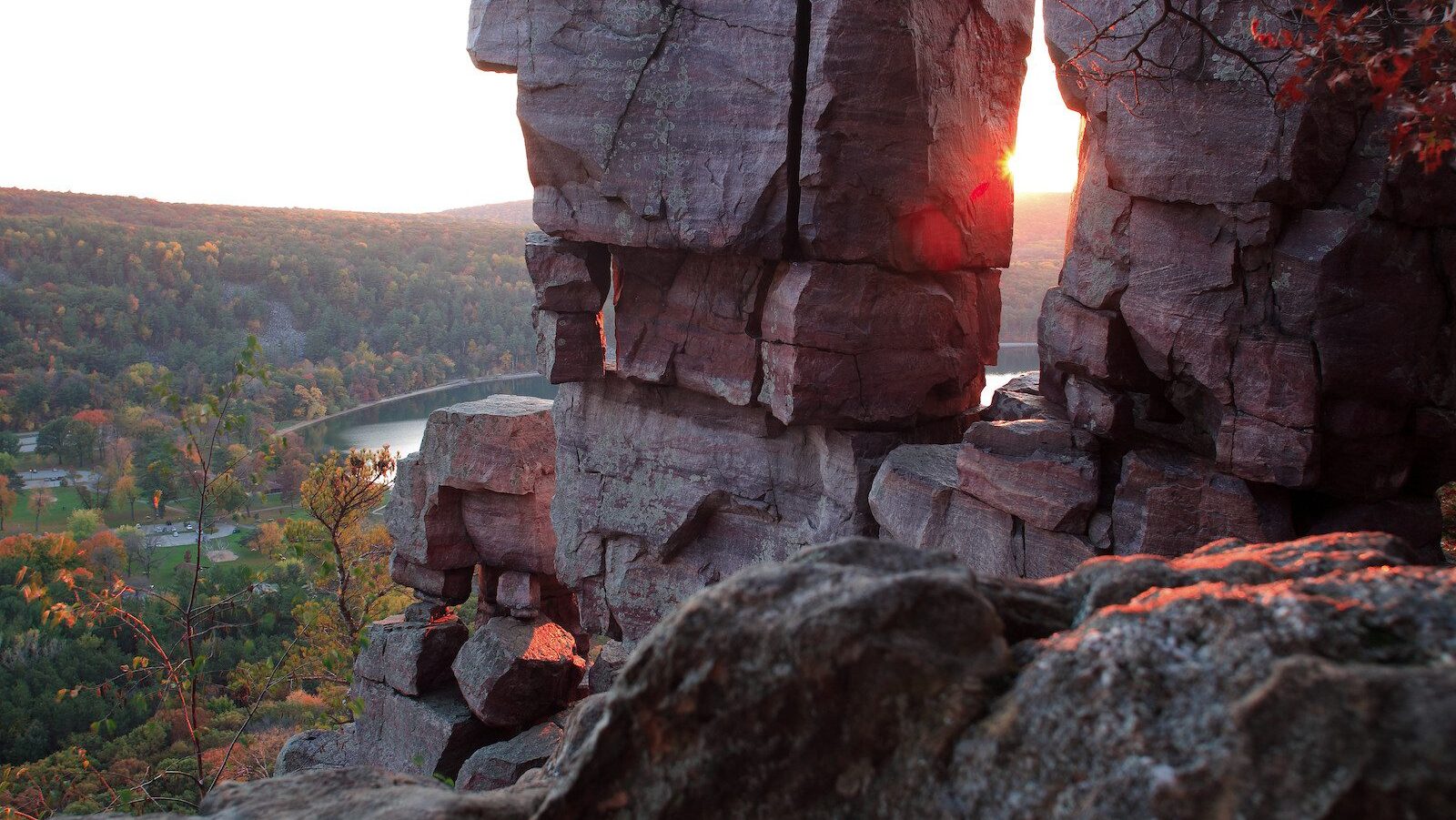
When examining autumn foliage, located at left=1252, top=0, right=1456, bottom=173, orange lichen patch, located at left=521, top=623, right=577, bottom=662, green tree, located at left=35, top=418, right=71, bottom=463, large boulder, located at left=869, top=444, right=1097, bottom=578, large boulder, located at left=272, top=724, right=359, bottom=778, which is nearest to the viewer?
autumn foliage, located at left=1252, top=0, right=1456, bottom=173

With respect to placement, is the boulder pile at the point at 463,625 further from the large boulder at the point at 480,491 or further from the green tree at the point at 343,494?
the green tree at the point at 343,494

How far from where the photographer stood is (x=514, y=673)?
10.8 m

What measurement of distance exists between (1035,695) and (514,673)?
9.23m

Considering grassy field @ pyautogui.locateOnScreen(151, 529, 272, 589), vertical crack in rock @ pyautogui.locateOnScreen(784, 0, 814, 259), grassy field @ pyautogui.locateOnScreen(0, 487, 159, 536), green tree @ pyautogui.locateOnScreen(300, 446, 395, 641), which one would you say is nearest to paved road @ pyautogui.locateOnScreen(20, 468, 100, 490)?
grassy field @ pyautogui.locateOnScreen(0, 487, 159, 536)

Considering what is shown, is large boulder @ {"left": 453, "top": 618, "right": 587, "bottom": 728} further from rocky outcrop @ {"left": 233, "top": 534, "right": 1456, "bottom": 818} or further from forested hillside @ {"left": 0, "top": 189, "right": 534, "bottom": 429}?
forested hillside @ {"left": 0, "top": 189, "right": 534, "bottom": 429}

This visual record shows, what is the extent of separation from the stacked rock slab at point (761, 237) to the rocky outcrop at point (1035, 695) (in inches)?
212

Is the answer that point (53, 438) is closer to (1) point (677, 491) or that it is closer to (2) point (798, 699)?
(1) point (677, 491)

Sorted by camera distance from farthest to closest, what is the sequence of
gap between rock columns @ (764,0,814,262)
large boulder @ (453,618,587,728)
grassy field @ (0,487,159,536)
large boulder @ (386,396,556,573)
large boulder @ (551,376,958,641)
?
grassy field @ (0,487,159,536) < large boulder @ (386,396,556,573) < large boulder @ (453,618,587,728) < large boulder @ (551,376,958,641) < gap between rock columns @ (764,0,814,262)

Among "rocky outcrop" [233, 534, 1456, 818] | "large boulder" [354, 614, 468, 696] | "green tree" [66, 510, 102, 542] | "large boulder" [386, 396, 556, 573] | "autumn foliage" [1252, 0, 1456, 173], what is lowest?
"green tree" [66, 510, 102, 542]

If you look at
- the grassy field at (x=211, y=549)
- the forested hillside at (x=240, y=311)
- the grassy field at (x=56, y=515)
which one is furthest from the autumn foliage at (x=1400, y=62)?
the grassy field at (x=56, y=515)

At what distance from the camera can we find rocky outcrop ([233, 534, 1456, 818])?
6.37 ft

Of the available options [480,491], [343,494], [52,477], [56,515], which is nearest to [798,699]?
[480,491]

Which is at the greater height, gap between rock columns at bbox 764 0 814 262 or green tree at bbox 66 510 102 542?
gap between rock columns at bbox 764 0 814 262

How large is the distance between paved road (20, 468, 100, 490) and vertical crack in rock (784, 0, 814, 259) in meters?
26.2
